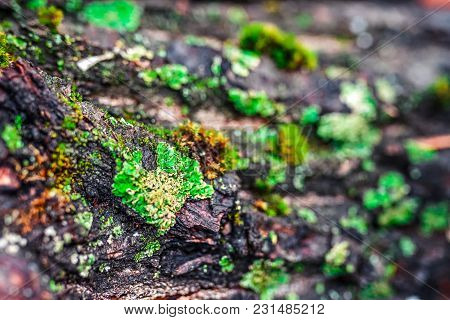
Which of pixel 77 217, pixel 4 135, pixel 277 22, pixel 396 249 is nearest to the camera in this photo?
pixel 4 135

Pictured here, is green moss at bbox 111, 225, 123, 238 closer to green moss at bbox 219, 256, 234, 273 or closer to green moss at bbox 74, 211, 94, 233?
green moss at bbox 74, 211, 94, 233

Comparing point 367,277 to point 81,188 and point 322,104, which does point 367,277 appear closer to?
point 322,104

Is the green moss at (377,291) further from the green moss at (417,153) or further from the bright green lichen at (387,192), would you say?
the green moss at (417,153)

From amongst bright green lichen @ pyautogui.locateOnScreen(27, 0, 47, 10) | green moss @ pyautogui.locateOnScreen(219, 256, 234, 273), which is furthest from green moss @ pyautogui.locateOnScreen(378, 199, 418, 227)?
bright green lichen @ pyautogui.locateOnScreen(27, 0, 47, 10)

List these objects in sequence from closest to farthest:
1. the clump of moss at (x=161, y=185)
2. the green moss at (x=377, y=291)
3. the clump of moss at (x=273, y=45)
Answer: the clump of moss at (x=161, y=185) → the green moss at (x=377, y=291) → the clump of moss at (x=273, y=45)

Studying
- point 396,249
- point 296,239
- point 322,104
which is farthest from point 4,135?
point 396,249

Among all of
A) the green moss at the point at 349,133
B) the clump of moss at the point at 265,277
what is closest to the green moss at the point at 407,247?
the green moss at the point at 349,133
